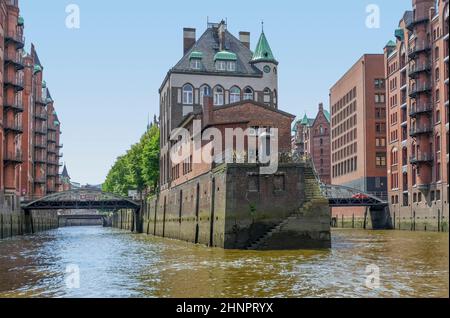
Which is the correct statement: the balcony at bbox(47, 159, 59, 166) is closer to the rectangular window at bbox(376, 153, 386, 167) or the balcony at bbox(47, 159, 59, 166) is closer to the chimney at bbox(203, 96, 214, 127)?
the rectangular window at bbox(376, 153, 386, 167)

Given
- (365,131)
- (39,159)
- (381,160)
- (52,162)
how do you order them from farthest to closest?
(52,162) → (39,159) → (365,131) → (381,160)

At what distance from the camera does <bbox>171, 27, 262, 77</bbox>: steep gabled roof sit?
82125 mm

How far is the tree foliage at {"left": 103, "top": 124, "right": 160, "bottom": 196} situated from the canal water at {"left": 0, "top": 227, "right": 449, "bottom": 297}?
60.2 metres

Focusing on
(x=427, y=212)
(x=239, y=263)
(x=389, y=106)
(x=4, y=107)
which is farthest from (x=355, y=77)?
(x=239, y=263)

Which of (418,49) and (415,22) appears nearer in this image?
(418,49)

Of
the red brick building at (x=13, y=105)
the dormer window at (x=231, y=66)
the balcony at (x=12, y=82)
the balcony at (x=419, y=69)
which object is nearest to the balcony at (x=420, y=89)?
the balcony at (x=419, y=69)

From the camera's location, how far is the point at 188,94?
80562mm

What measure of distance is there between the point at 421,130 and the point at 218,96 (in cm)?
2577

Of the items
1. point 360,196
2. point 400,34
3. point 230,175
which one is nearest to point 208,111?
point 230,175

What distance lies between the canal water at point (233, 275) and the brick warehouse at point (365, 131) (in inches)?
2826

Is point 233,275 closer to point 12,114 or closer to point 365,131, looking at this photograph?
point 12,114

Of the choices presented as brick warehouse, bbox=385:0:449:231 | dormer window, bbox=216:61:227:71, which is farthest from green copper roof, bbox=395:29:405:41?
dormer window, bbox=216:61:227:71

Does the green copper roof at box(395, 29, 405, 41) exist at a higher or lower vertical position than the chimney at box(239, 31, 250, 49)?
higher

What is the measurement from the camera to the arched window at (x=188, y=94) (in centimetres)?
8025
